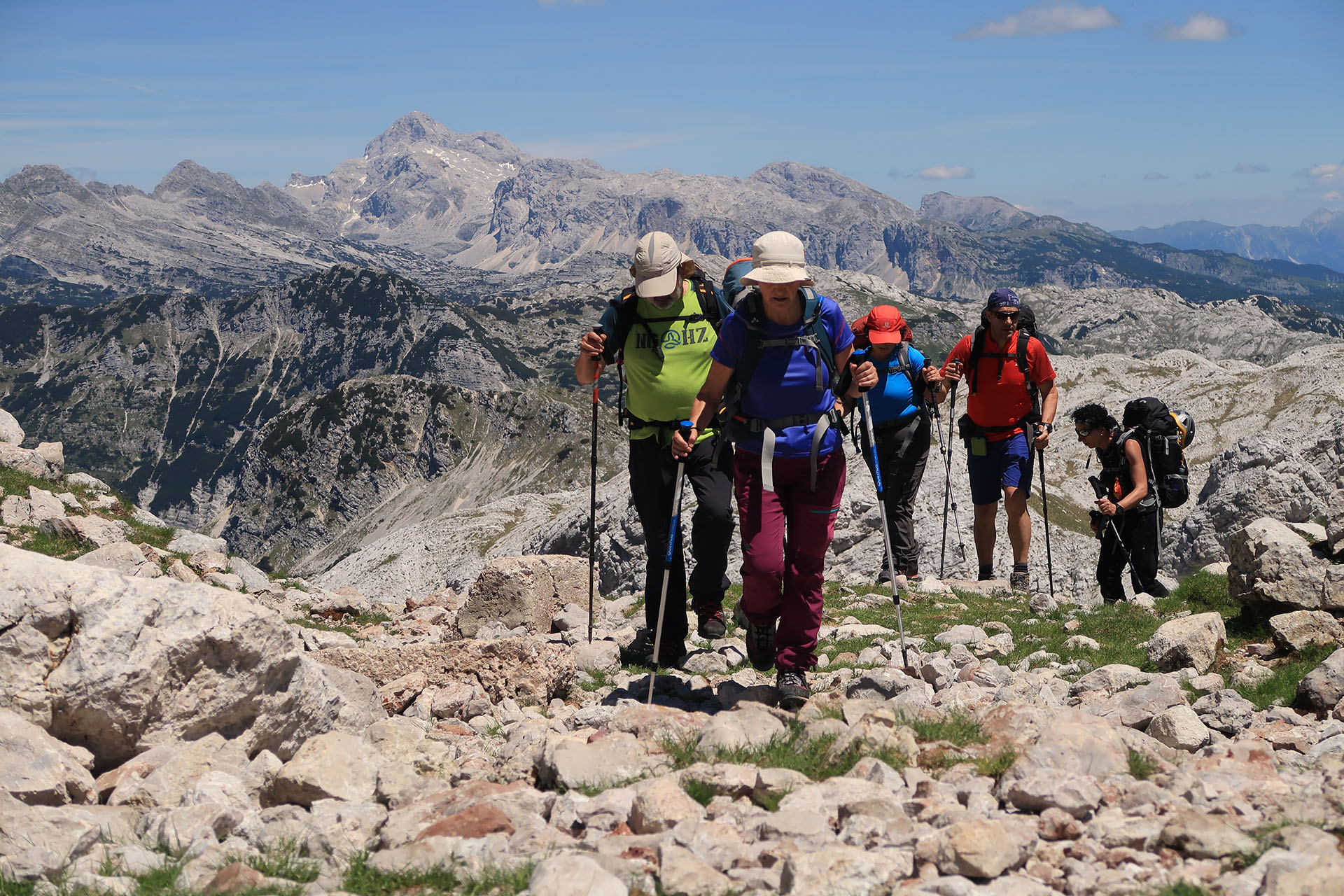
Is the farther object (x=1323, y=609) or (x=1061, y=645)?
(x=1061, y=645)

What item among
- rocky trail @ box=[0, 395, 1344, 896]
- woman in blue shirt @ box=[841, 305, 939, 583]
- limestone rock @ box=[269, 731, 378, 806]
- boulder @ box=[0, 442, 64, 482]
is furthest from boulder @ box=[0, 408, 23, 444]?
woman in blue shirt @ box=[841, 305, 939, 583]

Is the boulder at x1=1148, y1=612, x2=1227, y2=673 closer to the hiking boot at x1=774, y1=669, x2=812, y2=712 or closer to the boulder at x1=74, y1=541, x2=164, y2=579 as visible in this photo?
the hiking boot at x1=774, y1=669, x2=812, y2=712

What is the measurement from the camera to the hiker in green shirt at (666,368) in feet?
33.2

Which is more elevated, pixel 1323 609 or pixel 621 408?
pixel 621 408

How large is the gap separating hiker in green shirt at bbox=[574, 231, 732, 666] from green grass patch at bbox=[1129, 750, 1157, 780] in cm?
476

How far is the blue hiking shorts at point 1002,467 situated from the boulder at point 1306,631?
18.9 ft

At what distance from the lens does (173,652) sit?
741cm

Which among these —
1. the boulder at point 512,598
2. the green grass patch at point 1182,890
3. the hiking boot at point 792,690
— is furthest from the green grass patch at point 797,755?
the boulder at point 512,598

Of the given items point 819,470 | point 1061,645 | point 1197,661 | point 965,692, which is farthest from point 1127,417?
point 819,470

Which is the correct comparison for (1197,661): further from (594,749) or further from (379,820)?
(379,820)

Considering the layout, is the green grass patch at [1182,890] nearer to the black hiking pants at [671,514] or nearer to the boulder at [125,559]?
the black hiking pants at [671,514]

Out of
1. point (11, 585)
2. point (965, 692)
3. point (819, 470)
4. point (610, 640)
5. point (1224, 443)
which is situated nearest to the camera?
point (11, 585)

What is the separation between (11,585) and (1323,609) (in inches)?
503

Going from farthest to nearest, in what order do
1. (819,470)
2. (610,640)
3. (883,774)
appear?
(610,640)
(819,470)
(883,774)
